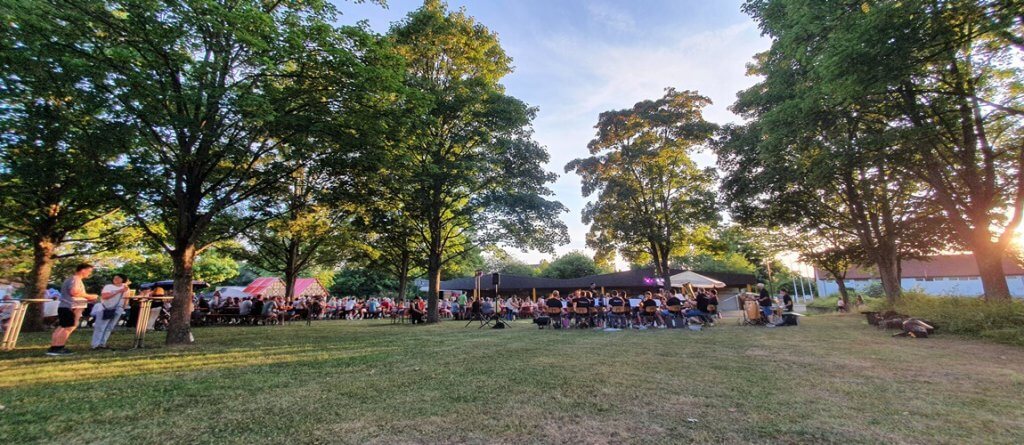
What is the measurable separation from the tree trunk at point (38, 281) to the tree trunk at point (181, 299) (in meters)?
7.79

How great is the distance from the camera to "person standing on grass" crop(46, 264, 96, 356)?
6902 mm

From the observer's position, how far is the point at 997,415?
11.1 ft

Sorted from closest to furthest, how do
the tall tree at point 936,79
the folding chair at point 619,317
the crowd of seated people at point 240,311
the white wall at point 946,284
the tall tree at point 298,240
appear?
the tall tree at point 936,79 < the folding chair at point 619,317 < the crowd of seated people at point 240,311 < the tall tree at point 298,240 < the white wall at point 946,284

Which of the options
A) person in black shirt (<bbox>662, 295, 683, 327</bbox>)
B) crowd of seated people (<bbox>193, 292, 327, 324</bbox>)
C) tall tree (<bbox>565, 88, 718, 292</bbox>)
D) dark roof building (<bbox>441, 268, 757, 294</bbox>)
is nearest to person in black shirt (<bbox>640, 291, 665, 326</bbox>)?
person in black shirt (<bbox>662, 295, 683, 327</bbox>)

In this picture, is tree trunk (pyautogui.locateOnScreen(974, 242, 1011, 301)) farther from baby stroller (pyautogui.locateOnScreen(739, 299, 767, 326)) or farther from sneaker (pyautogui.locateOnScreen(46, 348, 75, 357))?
sneaker (pyautogui.locateOnScreen(46, 348, 75, 357))

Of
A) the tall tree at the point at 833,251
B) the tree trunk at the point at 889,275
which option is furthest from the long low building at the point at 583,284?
the tree trunk at the point at 889,275

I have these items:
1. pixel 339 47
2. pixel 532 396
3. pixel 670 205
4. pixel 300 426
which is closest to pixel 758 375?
pixel 532 396

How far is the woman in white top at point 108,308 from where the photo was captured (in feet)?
24.8

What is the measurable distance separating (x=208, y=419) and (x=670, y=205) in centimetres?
2166

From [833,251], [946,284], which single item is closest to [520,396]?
[833,251]

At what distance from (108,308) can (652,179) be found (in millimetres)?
21327

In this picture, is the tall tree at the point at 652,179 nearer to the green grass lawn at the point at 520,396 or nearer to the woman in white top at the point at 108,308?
the green grass lawn at the point at 520,396

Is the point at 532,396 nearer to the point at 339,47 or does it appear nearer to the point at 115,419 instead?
the point at 115,419

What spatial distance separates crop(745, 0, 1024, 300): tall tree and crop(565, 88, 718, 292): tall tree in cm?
716
